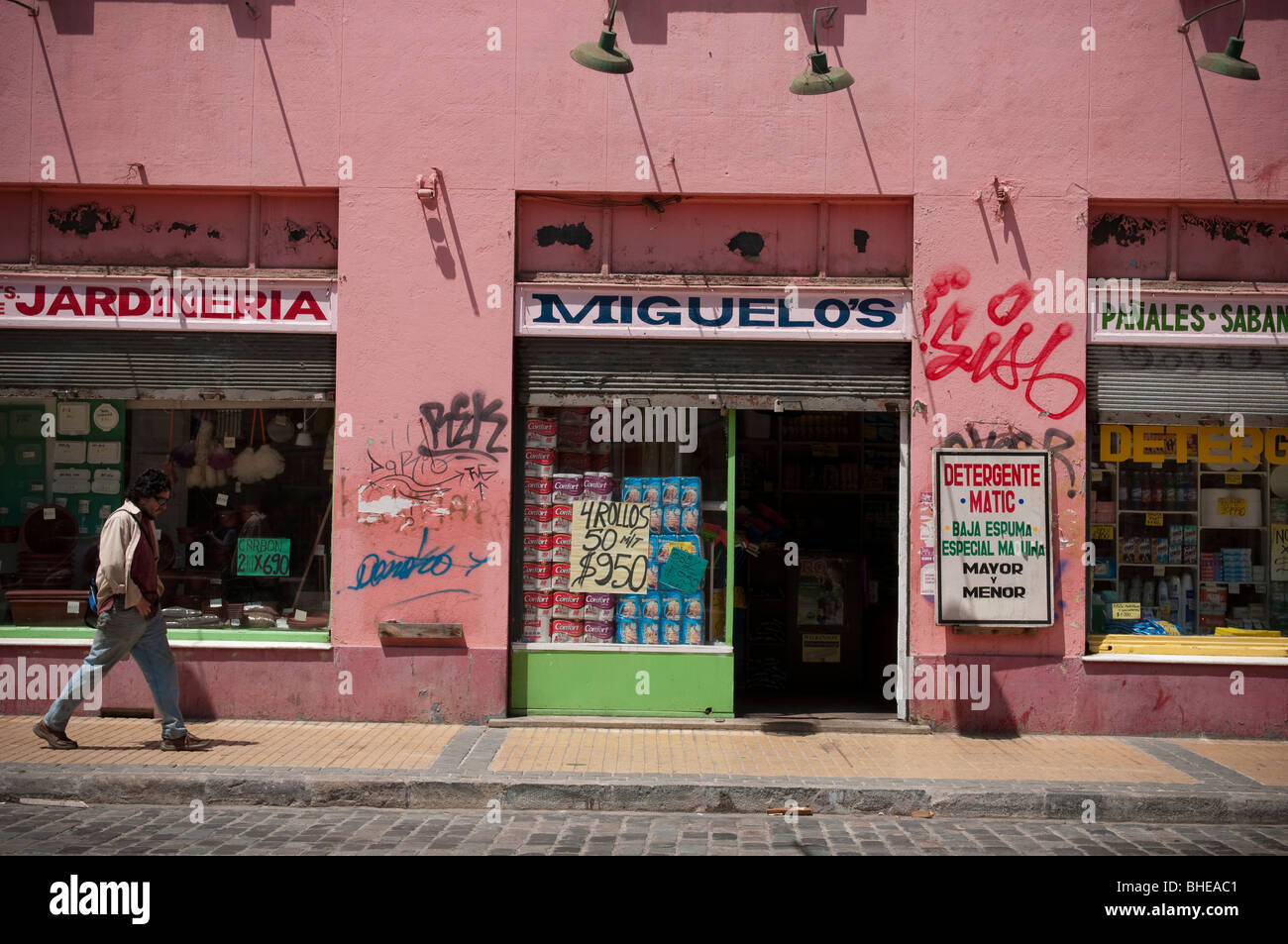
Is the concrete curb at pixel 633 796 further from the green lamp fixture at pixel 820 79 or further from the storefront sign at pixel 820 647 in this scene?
the green lamp fixture at pixel 820 79

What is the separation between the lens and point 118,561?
7.73 meters

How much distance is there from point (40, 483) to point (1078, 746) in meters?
9.14

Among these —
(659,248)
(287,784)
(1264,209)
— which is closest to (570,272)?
(659,248)

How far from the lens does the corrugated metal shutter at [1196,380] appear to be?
9.06 metres

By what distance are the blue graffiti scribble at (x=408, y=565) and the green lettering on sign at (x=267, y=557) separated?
0.83m

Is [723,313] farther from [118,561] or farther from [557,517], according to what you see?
[118,561]

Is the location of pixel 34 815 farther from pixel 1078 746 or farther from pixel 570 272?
pixel 1078 746

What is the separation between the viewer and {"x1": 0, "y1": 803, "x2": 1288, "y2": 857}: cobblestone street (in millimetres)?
6039

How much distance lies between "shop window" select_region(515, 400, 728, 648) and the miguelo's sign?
702 millimetres

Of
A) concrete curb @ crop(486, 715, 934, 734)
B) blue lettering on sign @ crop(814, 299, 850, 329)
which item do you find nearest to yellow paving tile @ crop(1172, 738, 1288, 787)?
concrete curb @ crop(486, 715, 934, 734)

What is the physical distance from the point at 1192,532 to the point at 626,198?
5.83 m

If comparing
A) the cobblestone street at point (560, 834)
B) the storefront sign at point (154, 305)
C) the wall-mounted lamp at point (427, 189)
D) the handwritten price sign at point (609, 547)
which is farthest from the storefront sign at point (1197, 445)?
the storefront sign at point (154, 305)
